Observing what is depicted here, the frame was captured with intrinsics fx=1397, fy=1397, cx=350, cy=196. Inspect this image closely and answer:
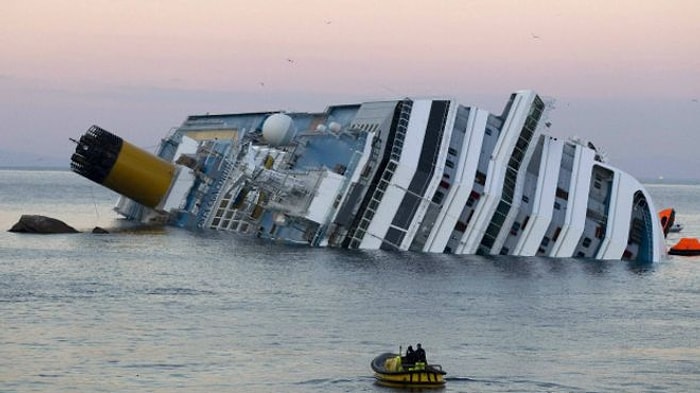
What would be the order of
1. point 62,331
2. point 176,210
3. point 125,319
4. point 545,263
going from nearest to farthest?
point 62,331
point 125,319
point 545,263
point 176,210

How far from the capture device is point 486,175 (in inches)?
3292

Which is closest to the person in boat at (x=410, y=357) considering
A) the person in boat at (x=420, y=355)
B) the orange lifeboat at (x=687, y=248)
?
the person in boat at (x=420, y=355)

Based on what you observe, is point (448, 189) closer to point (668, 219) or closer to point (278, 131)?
point (278, 131)

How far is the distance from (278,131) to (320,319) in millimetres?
37441

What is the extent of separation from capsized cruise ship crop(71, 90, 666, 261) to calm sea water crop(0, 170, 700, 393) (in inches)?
62.3

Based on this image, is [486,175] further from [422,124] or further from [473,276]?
[473,276]

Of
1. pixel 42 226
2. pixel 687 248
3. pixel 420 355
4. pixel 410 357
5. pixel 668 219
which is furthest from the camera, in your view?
pixel 668 219

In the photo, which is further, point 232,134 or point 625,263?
point 232,134

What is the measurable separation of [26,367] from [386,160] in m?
38.4

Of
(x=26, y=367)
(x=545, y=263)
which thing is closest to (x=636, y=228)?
(x=545, y=263)

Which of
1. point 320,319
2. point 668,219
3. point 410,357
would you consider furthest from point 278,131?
point 410,357

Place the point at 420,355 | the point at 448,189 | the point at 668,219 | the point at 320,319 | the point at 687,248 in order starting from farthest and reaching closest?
the point at 668,219 < the point at 687,248 < the point at 448,189 < the point at 320,319 < the point at 420,355

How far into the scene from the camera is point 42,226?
10306cm

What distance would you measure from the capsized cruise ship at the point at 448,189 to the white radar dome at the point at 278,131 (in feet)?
11.9
